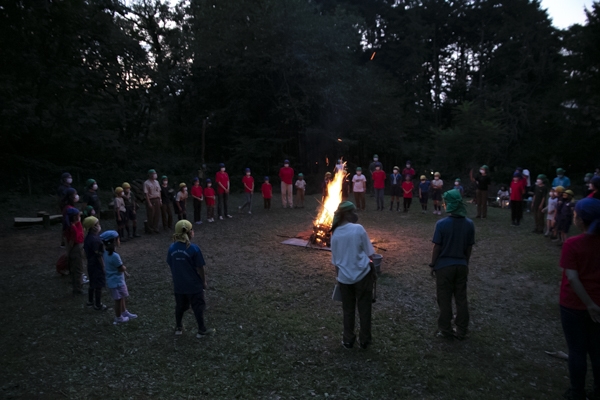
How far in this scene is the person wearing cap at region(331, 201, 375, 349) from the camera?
5.19 m

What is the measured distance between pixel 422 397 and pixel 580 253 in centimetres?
213

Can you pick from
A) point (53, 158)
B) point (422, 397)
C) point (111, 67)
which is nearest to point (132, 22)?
point (111, 67)

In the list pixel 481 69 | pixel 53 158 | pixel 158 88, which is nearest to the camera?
pixel 53 158

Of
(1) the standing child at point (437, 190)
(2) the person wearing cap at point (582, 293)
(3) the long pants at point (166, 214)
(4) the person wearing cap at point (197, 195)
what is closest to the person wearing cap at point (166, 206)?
(3) the long pants at point (166, 214)

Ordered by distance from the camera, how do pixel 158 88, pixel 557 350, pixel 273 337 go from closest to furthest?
pixel 557 350 → pixel 273 337 → pixel 158 88

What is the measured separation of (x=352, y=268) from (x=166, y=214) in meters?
9.91

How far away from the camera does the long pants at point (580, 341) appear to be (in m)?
3.99

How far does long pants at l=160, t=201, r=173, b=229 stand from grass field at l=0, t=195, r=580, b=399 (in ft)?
11.2

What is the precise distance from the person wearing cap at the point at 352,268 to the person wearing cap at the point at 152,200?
29.8ft

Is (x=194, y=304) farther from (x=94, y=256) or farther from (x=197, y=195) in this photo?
(x=197, y=195)

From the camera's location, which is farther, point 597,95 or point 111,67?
point 597,95

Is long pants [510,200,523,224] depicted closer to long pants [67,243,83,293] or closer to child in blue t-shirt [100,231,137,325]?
child in blue t-shirt [100,231,137,325]

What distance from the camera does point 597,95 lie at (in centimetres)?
2577

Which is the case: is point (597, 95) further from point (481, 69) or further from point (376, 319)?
point (376, 319)
